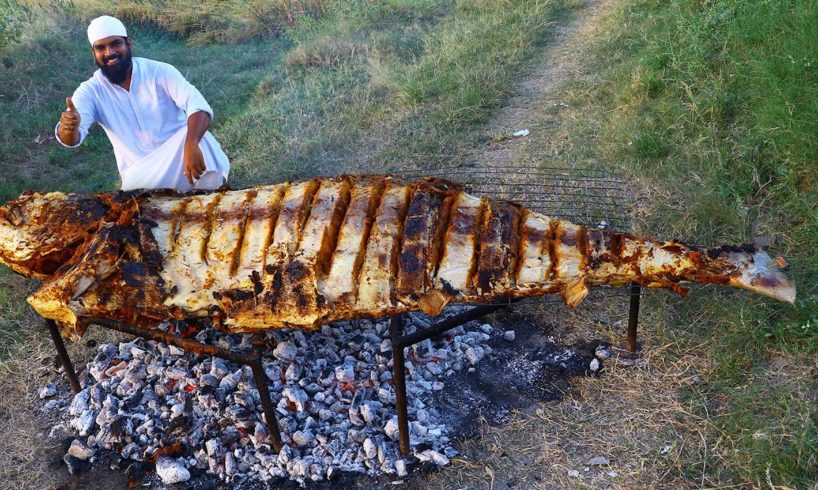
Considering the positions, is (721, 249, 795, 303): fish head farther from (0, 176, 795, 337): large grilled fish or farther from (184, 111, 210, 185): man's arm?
(184, 111, 210, 185): man's arm

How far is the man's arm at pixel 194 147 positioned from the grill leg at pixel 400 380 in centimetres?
226

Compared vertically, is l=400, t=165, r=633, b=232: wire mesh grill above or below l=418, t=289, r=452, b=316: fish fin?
below

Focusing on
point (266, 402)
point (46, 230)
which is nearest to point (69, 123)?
point (46, 230)

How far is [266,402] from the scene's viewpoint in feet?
10.7

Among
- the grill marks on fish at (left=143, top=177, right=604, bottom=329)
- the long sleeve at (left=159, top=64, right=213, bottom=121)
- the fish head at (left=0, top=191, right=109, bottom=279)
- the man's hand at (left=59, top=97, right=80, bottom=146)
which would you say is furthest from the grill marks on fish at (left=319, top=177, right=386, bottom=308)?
the man's hand at (left=59, top=97, right=80, bottom=146)

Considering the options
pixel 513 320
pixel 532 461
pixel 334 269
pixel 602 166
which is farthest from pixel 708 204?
pixel 334 269

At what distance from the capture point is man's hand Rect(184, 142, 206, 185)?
15.3ft

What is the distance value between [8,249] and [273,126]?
13.0 ft

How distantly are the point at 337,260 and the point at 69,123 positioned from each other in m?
2.44

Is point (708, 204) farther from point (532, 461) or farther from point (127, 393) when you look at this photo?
point (127, 393)

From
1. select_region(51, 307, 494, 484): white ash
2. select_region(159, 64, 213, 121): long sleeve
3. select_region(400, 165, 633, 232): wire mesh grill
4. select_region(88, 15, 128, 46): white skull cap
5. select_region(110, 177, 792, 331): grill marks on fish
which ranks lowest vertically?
select_region(51, 307, 494, 484): white ash

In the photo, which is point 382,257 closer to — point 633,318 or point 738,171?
point 633,318

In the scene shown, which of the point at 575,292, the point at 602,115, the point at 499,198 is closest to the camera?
the point at 575,292

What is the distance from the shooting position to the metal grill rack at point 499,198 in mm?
3172
